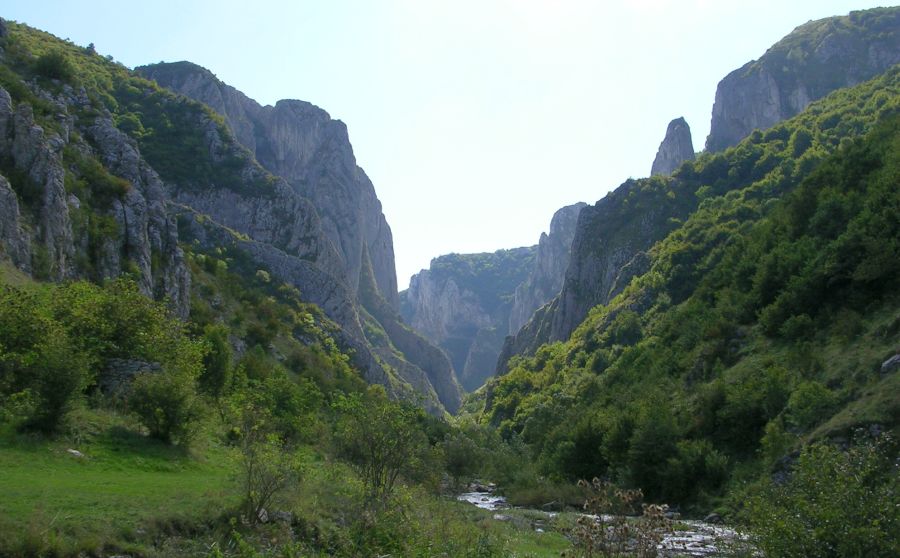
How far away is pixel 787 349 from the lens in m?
38.1

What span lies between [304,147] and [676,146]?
108 meters

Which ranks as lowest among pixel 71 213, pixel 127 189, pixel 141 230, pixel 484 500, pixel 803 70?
pixel 484 500

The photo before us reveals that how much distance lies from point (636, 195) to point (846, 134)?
37.4 meters

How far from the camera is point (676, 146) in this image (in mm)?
189250

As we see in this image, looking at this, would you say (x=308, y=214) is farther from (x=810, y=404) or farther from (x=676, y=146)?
(x=676, y=146)

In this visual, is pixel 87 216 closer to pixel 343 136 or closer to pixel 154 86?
pixel 154 86

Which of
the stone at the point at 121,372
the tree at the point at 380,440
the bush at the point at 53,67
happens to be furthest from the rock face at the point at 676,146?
the tree at the point at 380,440

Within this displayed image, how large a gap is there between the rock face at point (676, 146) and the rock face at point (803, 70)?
15663mm

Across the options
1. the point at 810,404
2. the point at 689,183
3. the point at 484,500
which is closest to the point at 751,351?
the point at 810,404

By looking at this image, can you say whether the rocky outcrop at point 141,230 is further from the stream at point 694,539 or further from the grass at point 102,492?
the stream at point 694,539

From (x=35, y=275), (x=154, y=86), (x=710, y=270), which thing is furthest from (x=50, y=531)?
(x=154, y=86)

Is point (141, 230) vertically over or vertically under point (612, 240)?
under

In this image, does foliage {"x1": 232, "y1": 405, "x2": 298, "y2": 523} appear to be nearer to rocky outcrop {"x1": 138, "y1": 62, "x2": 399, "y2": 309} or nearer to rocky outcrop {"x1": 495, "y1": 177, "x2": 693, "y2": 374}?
rocky outcrop {"x1": 495, "y1": 177, "x2": 693, "y2": 374}

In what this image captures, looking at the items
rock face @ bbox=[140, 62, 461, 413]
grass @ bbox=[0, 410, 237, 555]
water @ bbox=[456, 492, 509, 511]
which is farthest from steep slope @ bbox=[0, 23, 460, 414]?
grass @ bbox=[0, 410, 237, 555]
